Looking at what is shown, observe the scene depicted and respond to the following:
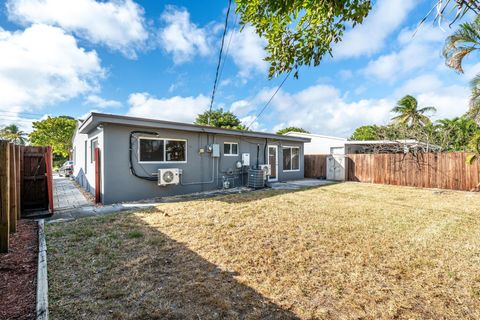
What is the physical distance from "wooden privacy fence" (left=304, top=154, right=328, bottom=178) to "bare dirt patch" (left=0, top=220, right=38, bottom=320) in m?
14.0

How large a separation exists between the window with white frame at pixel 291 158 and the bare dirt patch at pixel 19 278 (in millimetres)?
11148

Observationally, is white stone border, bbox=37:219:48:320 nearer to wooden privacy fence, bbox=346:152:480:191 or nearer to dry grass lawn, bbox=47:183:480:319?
dry grass lawn, bbox=47:183:480:319

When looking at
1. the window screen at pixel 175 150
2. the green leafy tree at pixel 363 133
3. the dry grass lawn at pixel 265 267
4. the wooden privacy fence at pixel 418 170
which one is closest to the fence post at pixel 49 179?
the dry grass lawn at pixel 265 267

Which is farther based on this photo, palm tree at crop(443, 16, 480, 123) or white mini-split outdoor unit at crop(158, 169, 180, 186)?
white mini-split outdoor unit at crop(158, 169, 180, 186)

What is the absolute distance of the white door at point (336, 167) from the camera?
13.7 metres

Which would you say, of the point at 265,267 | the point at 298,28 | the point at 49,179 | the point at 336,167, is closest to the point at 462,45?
the point at 336,167

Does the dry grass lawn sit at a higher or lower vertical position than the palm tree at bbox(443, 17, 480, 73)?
lower

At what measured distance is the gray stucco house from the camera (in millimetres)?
7082

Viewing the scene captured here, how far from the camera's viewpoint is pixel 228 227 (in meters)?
4.60

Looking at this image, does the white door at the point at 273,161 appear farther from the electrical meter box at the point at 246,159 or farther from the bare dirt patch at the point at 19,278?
the bare dirt patch at the point at 19,278

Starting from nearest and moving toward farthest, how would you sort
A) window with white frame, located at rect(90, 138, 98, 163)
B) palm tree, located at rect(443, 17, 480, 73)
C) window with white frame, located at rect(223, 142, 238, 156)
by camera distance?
palm tree, located at rect(443, 17, 480, 73)
window with white frame, located at rect(90, 138, 98, 163)
window with white frame, located at rect(223, 142, 238, 156)

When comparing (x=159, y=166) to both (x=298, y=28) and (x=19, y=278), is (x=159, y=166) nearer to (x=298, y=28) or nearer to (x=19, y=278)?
(x=19, y=278)

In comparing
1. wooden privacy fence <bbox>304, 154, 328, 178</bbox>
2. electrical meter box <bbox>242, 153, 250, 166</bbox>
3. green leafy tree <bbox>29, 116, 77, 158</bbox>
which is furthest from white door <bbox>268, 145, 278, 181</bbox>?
green leafy tree <bbox>29, 116, 77, 158</bbox>

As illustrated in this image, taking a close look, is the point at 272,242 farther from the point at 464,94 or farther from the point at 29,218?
the point at 464,94
